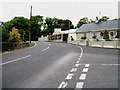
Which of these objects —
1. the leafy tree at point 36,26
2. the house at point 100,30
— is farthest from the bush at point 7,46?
the leafy tree at point 36,26

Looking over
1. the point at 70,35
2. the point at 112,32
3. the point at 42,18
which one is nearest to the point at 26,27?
the point at 70,35

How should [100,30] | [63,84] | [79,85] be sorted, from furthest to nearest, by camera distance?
[100,30] < [63,84] < [79,85]

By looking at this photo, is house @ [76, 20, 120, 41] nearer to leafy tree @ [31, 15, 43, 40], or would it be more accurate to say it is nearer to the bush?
the bush

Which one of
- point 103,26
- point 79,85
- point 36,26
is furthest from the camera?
point 36,26

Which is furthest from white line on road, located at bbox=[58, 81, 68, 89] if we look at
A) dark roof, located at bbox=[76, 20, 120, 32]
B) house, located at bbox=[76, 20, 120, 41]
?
dark roof, located at bbox=[76, 20, 120, 32]

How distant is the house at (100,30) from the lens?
6103 cm

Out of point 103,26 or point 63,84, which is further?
point 103,26

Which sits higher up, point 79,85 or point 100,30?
point 100,30

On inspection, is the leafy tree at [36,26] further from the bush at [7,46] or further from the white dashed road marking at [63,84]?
the white dashed road marking at [63,84]

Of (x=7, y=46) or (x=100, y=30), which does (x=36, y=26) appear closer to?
(x=100, y=30)

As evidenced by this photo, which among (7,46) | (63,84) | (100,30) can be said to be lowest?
(63,84)

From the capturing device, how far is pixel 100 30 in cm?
6669

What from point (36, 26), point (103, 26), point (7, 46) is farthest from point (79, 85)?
point (36, 26)

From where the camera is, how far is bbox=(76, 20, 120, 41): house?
6103 centimetres
